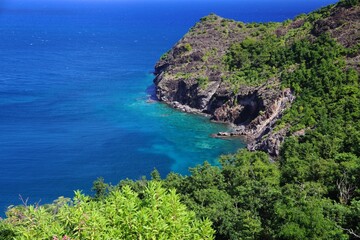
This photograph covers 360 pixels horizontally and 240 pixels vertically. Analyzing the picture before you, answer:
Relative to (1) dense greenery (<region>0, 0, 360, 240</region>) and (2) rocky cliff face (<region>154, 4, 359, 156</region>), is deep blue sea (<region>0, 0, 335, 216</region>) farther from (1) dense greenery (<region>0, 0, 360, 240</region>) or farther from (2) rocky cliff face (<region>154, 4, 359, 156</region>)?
(1) dense greenery (<region>0, 0, 360, 240</region>)

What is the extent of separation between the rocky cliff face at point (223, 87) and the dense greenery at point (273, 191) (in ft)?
10.3

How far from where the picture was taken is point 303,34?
297 feet

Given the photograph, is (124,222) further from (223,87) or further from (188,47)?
(188,47)

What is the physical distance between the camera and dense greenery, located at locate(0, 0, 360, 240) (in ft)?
70.3

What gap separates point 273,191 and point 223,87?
53789mm

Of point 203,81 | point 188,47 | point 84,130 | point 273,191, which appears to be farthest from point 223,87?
point 273,191

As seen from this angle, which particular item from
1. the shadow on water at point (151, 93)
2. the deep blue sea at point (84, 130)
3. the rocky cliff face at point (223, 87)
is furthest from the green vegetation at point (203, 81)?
the shadow on water at point (151, 93)

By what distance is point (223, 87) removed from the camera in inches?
3447

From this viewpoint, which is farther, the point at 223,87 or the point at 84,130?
the point at 223,87

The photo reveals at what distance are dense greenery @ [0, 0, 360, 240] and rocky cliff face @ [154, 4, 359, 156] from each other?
3151 millimetres

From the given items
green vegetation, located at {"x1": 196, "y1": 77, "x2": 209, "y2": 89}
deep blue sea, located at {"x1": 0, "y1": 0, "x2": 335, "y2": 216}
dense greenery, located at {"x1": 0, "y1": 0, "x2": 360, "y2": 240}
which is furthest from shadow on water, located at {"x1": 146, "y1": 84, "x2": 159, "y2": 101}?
dense greenery, located at {"x1": 0, "y1": 0, "x2": 360, "y2": 240}

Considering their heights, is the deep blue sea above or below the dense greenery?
above

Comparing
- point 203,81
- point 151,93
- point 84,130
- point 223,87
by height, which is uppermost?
point 151,93

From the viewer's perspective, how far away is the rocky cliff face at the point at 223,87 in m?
74.9
